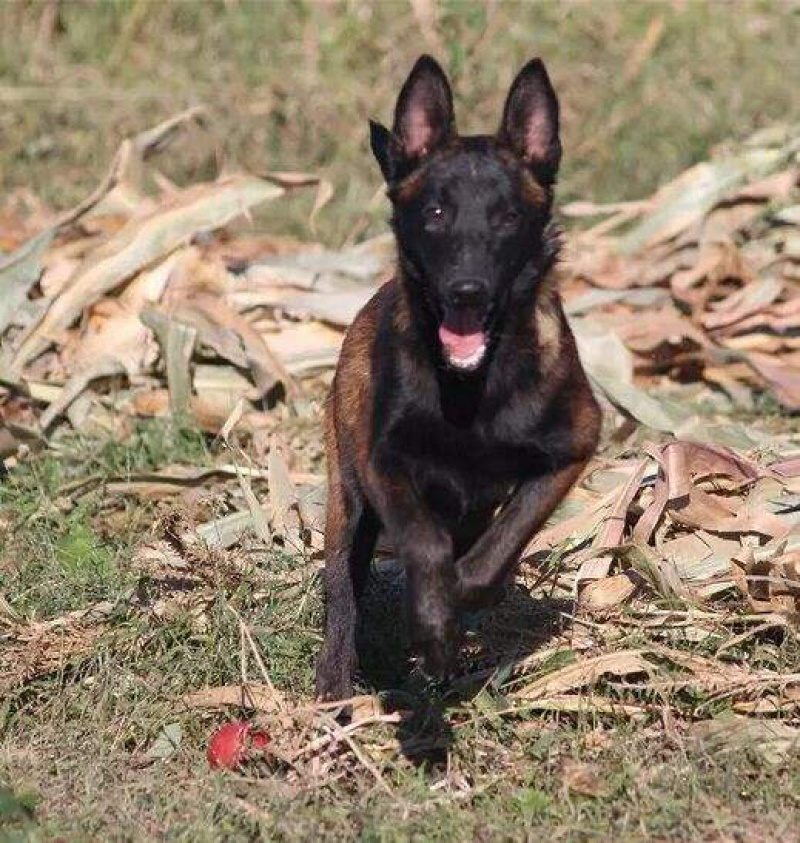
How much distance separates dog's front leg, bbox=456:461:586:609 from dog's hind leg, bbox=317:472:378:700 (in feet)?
2.01

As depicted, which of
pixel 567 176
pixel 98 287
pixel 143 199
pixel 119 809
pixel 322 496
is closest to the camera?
pixel 119 809

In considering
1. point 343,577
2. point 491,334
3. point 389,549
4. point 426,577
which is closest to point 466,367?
point 491,334

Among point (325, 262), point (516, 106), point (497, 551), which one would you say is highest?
point (516, 106)

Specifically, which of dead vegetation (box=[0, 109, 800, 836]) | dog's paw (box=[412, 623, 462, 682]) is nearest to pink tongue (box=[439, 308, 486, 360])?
dog's paw (box=[412, 623, 462, 682])

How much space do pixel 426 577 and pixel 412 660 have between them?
1.11 metres

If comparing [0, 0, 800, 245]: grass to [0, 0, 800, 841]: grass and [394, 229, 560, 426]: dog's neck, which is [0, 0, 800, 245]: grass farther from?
[394, 229, 560, 426]: dog's neck

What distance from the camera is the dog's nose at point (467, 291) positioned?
16.0ft

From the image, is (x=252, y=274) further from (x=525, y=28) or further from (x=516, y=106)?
(x=525, y=28)

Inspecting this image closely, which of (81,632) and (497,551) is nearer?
(497,551)

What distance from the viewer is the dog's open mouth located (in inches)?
198

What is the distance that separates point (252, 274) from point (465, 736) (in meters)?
4.04

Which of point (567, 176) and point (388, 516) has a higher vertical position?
point (388, 516)

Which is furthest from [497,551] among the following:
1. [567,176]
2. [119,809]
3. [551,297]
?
[567,176]

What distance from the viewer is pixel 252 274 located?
8.91m
